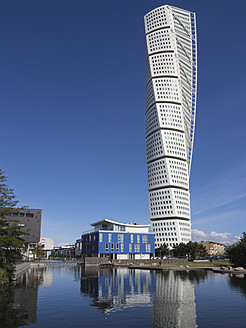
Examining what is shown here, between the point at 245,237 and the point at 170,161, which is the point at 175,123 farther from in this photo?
the point at 245,237

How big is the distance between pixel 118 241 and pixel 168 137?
3350 inches

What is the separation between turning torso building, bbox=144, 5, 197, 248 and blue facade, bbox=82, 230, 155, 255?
163 ft

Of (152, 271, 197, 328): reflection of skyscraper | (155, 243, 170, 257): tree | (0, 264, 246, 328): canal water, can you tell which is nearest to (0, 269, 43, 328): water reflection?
(0, 264, 246, 328): canal water

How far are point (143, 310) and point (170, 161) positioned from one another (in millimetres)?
153037

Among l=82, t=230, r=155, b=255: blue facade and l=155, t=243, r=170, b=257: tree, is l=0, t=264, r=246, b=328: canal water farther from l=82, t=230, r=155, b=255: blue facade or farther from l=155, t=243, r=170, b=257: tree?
l=155, t=243, r=170, b=257: tree

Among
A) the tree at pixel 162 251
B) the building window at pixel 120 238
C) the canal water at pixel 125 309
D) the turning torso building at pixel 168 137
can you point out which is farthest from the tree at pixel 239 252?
the turning torso building at pixel 168 137

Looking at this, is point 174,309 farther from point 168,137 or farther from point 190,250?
point 168,137

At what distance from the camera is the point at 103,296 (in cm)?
2606

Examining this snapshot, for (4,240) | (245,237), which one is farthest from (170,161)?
(4,240)

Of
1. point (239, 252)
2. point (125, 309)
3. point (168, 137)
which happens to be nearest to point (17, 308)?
point (125, 309)

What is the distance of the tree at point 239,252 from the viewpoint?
6188 cm

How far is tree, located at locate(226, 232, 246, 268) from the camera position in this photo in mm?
61884

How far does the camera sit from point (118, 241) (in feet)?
352

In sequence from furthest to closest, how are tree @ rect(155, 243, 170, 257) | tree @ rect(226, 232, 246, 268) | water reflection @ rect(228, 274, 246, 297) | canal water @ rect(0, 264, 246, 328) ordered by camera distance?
tree @ rect(155, 243, 170, 257)
tree @ rect(226, 232, 246, 268)
water reflection @ rect(228, 274, 246, 297)
canal water @ rect(0, 264, 246, 328)
